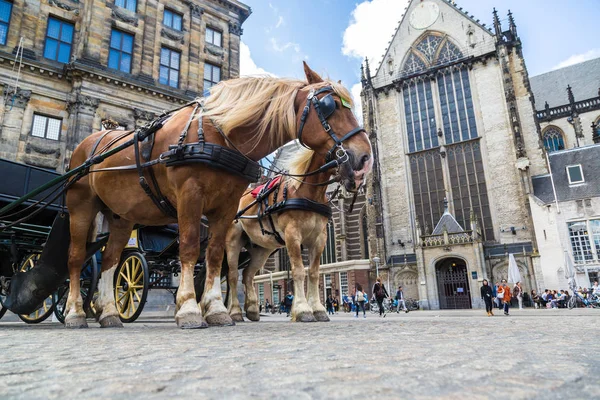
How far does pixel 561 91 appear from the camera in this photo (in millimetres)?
42188

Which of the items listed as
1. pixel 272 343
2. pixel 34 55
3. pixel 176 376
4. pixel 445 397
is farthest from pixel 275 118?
pixel 34 55

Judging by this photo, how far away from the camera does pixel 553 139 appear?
128ft

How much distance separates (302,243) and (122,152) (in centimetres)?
264

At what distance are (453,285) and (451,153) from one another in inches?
Result: 450

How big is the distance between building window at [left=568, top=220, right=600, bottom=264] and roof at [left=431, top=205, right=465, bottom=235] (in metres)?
6.97

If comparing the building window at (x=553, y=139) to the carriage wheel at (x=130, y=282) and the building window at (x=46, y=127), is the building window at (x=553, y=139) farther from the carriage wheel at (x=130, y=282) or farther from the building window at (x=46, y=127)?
the carriage wheel at (x=130, y=282)

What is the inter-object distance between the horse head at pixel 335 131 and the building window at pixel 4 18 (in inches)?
683

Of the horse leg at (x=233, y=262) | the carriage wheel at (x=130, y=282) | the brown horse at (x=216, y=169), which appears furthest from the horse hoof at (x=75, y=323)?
the horse leg at (x=233, y=262)

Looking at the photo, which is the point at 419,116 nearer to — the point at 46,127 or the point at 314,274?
the point at 46,127

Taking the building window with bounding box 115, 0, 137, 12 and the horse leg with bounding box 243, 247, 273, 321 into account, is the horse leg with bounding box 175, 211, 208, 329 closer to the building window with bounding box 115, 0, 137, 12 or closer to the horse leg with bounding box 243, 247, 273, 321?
the horse leg with bounding box 243, 247, 273, 321

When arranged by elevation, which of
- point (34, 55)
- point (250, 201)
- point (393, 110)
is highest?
point (393, 110)

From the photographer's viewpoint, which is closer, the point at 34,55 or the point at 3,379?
the point at 3,379

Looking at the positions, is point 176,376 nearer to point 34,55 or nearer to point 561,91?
point 34,55

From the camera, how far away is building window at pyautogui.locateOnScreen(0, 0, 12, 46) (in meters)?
15.5
